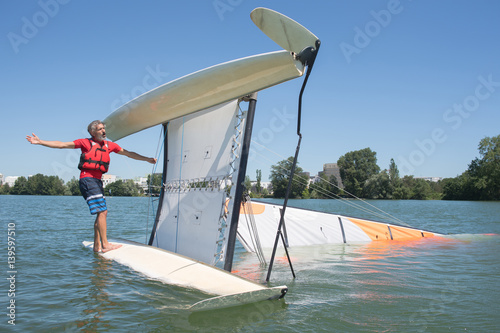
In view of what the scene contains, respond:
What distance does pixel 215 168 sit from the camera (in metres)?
5.30

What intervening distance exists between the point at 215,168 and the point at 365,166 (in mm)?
85640

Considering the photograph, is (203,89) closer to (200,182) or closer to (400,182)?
(200,182)

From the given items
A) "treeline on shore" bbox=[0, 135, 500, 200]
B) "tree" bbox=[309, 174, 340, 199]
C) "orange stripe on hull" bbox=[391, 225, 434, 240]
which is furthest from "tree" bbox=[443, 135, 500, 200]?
"orange stripe on hull" bbox=[391, 225, 434, 240]

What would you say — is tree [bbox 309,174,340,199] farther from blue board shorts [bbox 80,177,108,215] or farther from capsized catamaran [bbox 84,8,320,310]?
blue board shorts [bbox 80,177,108,215]

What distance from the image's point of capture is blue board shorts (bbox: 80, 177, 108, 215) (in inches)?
215

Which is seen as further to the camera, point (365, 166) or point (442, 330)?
point (365, 166)

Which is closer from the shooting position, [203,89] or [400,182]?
[203,89]

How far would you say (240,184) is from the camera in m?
4.75

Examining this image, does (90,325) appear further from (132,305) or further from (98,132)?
(98,132)

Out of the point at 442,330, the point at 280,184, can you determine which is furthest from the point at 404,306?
the point at 280,184

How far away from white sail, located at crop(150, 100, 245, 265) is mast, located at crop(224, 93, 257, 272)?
123 mm

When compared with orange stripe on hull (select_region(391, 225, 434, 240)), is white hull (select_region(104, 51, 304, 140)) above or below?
above

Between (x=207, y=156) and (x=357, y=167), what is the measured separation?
86.6m

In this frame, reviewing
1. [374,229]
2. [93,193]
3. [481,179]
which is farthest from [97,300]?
[481,179]
